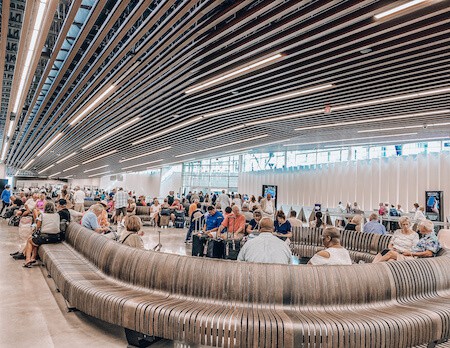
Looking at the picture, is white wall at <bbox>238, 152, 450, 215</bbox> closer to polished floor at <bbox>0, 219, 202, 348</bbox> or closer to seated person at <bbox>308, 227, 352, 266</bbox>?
seated person at <bbox>308, 227, 352, 266</bbox>

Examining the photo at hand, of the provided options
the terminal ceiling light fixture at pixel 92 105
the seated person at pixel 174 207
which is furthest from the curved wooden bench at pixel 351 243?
the seated person at pixel 174 207

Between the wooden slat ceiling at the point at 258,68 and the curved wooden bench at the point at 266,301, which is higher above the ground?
the wooden slat ceiling at the point at 258,68

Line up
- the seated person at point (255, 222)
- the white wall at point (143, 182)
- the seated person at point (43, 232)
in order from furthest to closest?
the white wall at point (143, 182) < the seated person at point (255, 222) < the seated person at point (43, 232)

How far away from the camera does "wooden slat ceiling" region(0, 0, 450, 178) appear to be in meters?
5.29

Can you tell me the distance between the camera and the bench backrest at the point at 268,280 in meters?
3.37

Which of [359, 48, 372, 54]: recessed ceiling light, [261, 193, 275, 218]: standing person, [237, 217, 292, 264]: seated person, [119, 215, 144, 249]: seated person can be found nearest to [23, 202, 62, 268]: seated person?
[119, 215, 144, 249]: seated person

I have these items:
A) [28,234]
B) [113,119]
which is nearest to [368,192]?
[113,119]

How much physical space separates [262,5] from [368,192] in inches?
534

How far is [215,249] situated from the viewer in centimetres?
736

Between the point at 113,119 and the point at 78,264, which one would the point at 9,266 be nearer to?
the point at 78,264

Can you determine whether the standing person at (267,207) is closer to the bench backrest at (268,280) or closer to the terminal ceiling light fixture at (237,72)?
the terminal ceiling light fixture at (237,72)

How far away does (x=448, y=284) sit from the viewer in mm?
4344

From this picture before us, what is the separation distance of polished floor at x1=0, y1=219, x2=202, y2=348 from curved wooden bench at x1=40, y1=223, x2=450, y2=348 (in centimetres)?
23

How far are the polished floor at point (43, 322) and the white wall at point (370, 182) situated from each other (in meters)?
13.8
